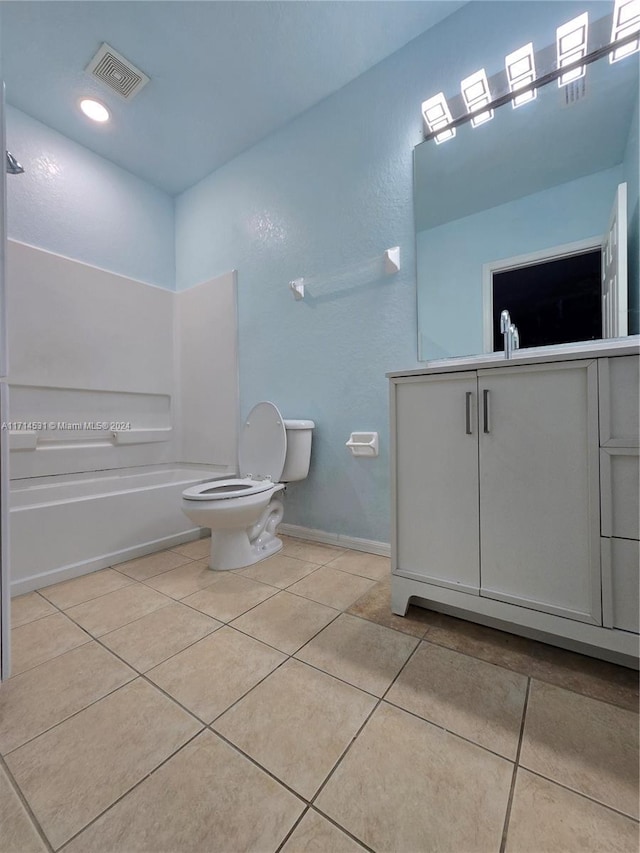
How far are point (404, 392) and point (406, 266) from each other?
88 centimetres

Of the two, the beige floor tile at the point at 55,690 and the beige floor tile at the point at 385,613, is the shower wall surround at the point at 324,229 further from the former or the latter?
the beige floor tile at the point at 55,690

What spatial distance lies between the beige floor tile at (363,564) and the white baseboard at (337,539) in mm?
31

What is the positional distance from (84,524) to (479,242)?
7.65ft

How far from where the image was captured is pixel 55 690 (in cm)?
98

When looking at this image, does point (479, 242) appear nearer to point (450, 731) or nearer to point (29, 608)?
point (450, 731)

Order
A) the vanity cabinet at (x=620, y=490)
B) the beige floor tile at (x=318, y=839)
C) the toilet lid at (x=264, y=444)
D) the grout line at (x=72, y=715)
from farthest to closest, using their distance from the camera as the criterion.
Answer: the toilet lid at (x=264, y=444) → the vanity cabinet at (x=620, y=490) → the grout line at (x=72, y=715) → the beige floor tile at (x=318, y=839)

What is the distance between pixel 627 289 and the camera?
1.27 m

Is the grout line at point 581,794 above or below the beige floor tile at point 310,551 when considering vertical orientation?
below

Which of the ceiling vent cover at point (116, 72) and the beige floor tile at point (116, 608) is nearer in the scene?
the beige floor tile at point (116, 608)

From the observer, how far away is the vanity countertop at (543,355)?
3.11 feet

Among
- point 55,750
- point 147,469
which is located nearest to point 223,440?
point 147,469

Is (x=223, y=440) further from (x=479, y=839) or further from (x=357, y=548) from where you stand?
(x=479, y=839)

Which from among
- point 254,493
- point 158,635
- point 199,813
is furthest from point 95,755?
point 254,493

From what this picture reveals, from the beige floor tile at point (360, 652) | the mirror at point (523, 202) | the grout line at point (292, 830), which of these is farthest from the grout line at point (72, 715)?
the mirror at point (523, 202)
